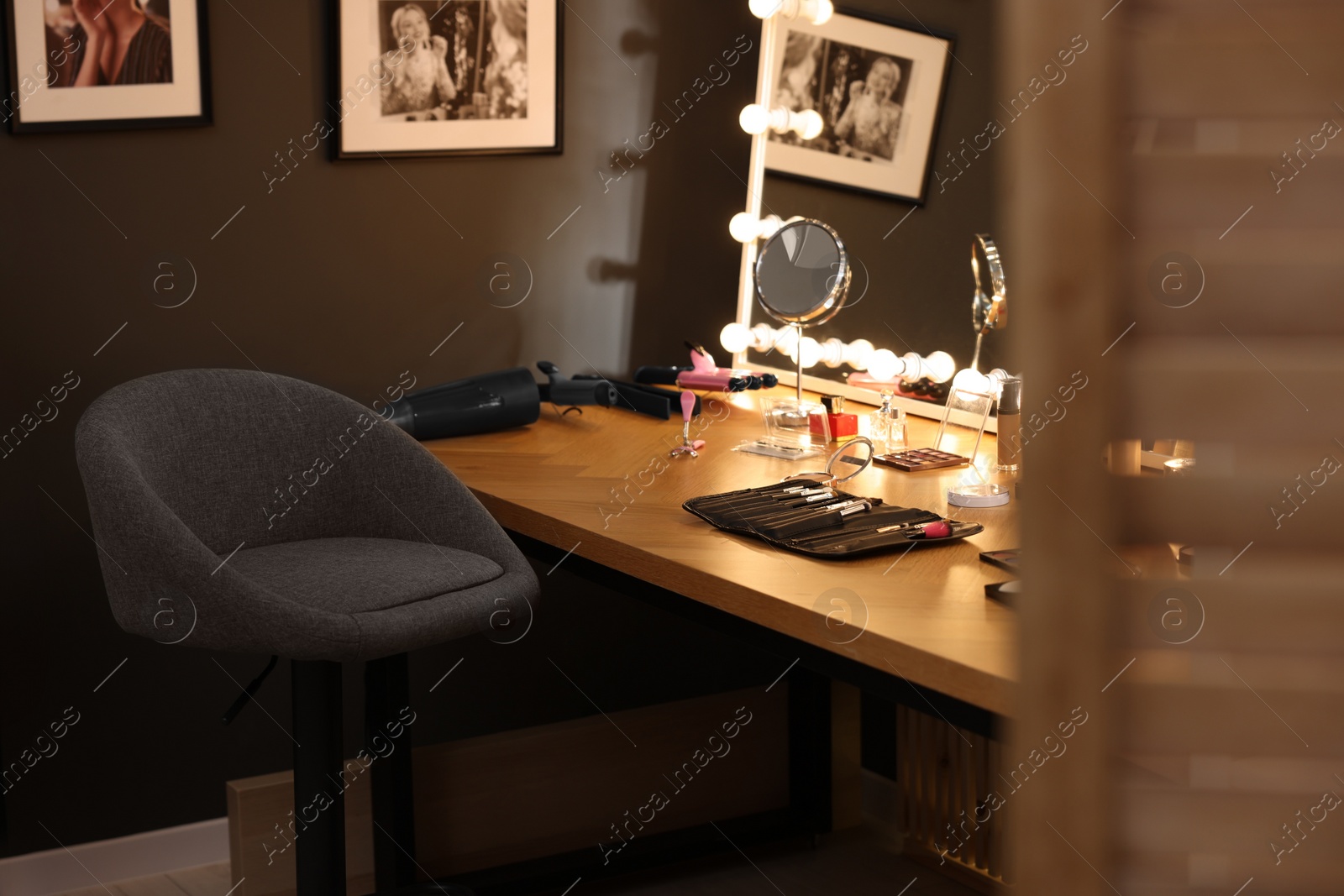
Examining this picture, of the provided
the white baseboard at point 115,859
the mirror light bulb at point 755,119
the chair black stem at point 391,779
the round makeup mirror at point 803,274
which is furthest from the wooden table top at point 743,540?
the white baseboard at point 115,859

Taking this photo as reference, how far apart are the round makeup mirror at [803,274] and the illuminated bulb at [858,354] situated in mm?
137

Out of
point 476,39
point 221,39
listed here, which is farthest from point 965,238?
point 221,39

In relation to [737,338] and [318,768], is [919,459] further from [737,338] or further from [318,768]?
[318,768]

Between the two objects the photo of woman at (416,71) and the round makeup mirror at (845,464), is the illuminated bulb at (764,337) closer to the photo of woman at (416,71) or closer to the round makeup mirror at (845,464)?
the round makeup mirror at (845,464)

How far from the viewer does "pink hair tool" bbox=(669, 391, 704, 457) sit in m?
2.20

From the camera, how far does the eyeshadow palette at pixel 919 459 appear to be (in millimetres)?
2061

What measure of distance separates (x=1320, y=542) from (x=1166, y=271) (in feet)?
0.44

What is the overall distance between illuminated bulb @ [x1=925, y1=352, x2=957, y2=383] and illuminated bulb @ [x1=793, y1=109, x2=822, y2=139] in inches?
22.9

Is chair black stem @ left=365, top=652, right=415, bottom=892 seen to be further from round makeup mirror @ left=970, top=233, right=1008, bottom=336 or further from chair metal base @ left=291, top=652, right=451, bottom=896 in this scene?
round makeup mirror @ left=970, top=233, right=1008, bottom=336

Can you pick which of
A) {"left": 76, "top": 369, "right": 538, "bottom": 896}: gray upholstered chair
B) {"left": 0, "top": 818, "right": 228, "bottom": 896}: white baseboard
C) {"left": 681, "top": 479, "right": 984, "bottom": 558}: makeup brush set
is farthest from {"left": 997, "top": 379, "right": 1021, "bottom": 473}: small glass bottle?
{"left": 0, "top": 818, "right": 228, "bottom": 896}: white baseboard

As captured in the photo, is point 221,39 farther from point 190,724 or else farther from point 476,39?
point 190,724

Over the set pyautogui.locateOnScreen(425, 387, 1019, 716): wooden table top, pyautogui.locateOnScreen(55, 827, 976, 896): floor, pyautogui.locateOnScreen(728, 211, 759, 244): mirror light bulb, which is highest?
pyautogui.locateOnScreen(728, 211, 759, 244): mirror light bulb

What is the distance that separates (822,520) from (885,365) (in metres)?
0.86

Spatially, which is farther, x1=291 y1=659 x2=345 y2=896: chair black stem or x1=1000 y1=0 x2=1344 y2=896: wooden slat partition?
x1=291 y1=659 x2=345 y2=896: chair black stem
